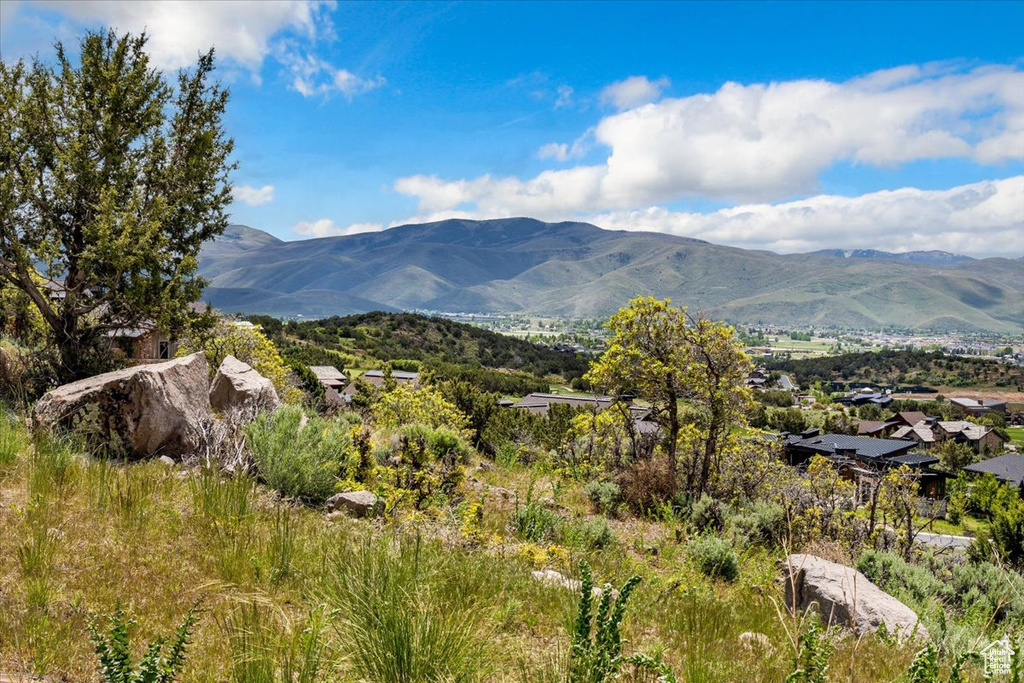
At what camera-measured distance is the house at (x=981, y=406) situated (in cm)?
11025

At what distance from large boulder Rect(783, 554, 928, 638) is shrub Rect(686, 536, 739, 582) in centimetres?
88

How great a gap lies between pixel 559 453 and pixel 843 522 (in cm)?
595

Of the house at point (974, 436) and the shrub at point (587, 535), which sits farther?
the house at point (974, 436)

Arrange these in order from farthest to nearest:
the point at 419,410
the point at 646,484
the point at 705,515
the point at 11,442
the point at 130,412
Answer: the point at 419,410, the point at 646,484, the point at 705,515, the point at 130,412, the point at 11,442

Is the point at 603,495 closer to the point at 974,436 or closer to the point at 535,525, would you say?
the point at 535,525

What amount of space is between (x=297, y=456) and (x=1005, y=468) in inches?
2886

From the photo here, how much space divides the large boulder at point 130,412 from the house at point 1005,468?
223 ft

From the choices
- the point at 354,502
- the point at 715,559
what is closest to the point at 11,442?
the point at 354,502

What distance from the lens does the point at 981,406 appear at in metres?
114

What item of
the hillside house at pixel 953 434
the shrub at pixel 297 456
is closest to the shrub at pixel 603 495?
the shrub at pixel 297 456

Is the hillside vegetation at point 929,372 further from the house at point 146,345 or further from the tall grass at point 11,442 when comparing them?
the tall grass at point 11,442

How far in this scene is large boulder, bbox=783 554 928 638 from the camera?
4957 millimetres

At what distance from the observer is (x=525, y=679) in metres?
2.81

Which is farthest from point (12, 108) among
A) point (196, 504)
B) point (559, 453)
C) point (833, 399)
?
point (833, 399)
